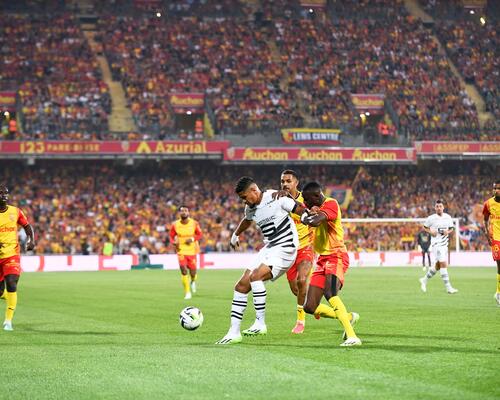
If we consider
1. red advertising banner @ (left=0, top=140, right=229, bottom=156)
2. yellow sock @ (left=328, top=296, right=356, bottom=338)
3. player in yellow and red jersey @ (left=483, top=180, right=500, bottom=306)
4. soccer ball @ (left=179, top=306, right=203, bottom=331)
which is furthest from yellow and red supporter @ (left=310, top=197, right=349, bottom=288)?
red advertising banner @ (left=0, top=140, right=229, bottom=156)

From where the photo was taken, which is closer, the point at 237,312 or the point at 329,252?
the point at 329,252

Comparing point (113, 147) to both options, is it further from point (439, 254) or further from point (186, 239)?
point (439, 254)

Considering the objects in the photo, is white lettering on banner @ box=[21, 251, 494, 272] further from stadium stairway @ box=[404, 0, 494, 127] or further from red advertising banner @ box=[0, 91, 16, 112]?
stadium stairway @ box=[404, 0, 494, 127]

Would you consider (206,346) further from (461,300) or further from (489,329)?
(461,300)

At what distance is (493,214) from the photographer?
2011 centimetres

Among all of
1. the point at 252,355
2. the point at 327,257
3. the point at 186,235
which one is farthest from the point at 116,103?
the point at 252,355

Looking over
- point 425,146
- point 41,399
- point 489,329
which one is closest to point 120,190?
point 425,146

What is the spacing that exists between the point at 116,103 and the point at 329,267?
4824cm

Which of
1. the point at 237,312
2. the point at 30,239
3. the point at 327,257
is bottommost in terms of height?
the point at 237,312

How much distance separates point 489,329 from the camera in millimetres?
15047

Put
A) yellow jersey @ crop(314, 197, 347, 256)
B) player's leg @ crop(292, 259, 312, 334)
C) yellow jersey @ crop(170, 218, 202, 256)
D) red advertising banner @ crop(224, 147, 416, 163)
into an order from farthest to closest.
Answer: red advertising banner @ crop(224, 147, 416, 163), yellow jersey @ crop(170, 218, 202, 256), player's leg @ crop(292, 259, 312, 334), yellow jersey @ crop(314, 197, 347, 256)

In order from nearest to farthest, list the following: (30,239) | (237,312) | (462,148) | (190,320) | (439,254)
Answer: (237,312) < (190,320) < (30,239) < (439,254) < (462,148)

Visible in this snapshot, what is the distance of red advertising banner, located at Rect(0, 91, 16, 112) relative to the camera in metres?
56.8

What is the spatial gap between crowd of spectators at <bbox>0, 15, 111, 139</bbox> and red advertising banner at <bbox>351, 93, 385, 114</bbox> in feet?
52.3
